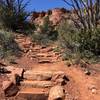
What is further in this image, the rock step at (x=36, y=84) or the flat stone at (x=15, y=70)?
the flat stone at (x=15, y=70)

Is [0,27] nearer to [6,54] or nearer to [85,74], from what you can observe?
[6,54]

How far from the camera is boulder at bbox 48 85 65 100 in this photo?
25.0ft

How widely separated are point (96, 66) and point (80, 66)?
0.68 m

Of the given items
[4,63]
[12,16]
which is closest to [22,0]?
[12,16]

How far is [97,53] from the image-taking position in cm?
1113

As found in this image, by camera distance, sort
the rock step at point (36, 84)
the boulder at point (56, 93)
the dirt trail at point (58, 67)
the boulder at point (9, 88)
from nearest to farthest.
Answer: the boulder at point (56, 93) < the boulder at point (9, 88) < the dirt trail at point (58, 67) < the rock step at point (36, 84)

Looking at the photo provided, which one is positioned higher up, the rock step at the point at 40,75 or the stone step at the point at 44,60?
the stone step at the point at 44,60

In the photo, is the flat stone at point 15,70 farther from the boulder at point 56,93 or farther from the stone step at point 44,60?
the stone step at point 44,60

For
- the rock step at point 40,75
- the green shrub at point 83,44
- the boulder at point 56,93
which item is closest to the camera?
the boulder at point 56,93

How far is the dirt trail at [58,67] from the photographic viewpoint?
8.02 metres

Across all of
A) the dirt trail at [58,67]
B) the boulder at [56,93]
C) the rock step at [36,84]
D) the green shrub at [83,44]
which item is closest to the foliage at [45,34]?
the dirt trail at [58,67]

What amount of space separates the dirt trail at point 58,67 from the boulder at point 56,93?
0.75 ft

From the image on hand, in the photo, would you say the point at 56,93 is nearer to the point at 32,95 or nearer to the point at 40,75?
the point at 32,95

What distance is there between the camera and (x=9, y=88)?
7.98 m
